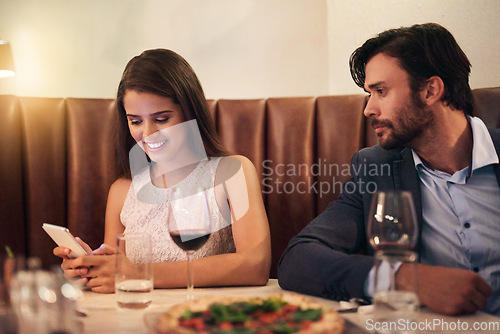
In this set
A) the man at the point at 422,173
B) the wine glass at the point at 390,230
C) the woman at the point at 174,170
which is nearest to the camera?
the wine glass at the point at 390,230

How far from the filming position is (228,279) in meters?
1.33

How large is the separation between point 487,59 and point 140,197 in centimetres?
149

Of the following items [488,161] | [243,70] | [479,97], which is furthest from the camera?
[243,70]

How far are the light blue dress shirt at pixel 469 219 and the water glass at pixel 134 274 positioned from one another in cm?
88

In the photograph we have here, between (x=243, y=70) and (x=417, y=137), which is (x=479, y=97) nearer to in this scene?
(x=417, y=137)

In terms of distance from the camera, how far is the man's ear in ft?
5.56

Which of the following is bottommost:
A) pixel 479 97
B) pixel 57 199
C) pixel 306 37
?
pixel 57 199

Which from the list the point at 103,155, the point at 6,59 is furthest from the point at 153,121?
the point at 6,59

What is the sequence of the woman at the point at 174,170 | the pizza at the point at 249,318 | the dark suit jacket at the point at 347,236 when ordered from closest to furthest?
the pizza at the point at 249,318
the dark suit jacket at the point at 347,236
the woman at the point at 174,170

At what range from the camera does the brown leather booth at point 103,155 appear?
1.95 metres

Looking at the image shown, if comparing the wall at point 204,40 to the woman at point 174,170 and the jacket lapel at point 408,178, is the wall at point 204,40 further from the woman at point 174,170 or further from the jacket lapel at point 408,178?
the jacket lapel at point 408,178

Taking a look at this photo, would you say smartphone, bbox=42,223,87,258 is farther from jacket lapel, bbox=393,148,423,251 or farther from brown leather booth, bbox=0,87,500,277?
jacket lapel, bbox=393,148,423,251

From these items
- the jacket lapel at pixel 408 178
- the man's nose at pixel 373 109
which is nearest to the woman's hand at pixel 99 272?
the jacket lapel at pixel 408 178

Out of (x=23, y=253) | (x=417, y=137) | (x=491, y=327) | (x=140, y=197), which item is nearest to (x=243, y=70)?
(x=140, y=197)
